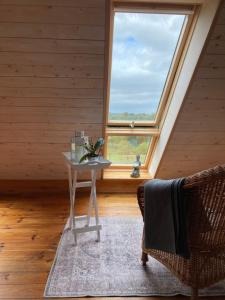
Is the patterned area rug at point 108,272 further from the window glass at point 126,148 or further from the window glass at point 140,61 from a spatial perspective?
the window glass at point 140,61

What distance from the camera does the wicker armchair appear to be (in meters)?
1.27

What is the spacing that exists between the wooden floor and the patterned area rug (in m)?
0.10

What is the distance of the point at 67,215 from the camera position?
2676 mm

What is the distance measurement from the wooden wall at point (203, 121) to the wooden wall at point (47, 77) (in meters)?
0.80

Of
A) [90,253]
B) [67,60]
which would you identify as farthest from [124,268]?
[67,60]

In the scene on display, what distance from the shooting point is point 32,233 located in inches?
90.4

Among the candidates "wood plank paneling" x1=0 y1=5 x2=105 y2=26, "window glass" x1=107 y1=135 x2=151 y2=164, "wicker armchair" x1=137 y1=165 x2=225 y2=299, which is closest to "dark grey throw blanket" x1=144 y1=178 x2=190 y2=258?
"wicker armchair" x1=137 y1=165 x2=225 y2=299

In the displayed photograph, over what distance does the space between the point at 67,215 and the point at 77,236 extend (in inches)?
17.1

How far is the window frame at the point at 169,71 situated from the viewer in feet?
6.44

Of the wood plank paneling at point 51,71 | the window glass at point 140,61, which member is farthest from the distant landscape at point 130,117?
the wood plank paneling at point 51,71

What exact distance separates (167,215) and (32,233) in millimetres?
1435

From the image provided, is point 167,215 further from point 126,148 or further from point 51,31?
point 126,148

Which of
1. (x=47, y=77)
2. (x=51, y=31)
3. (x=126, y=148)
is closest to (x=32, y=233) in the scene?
(x=47, y=77)

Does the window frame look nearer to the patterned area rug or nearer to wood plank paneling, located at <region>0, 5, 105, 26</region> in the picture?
wood plank paneling, located at <region>0, 5, 105, 26</region>
